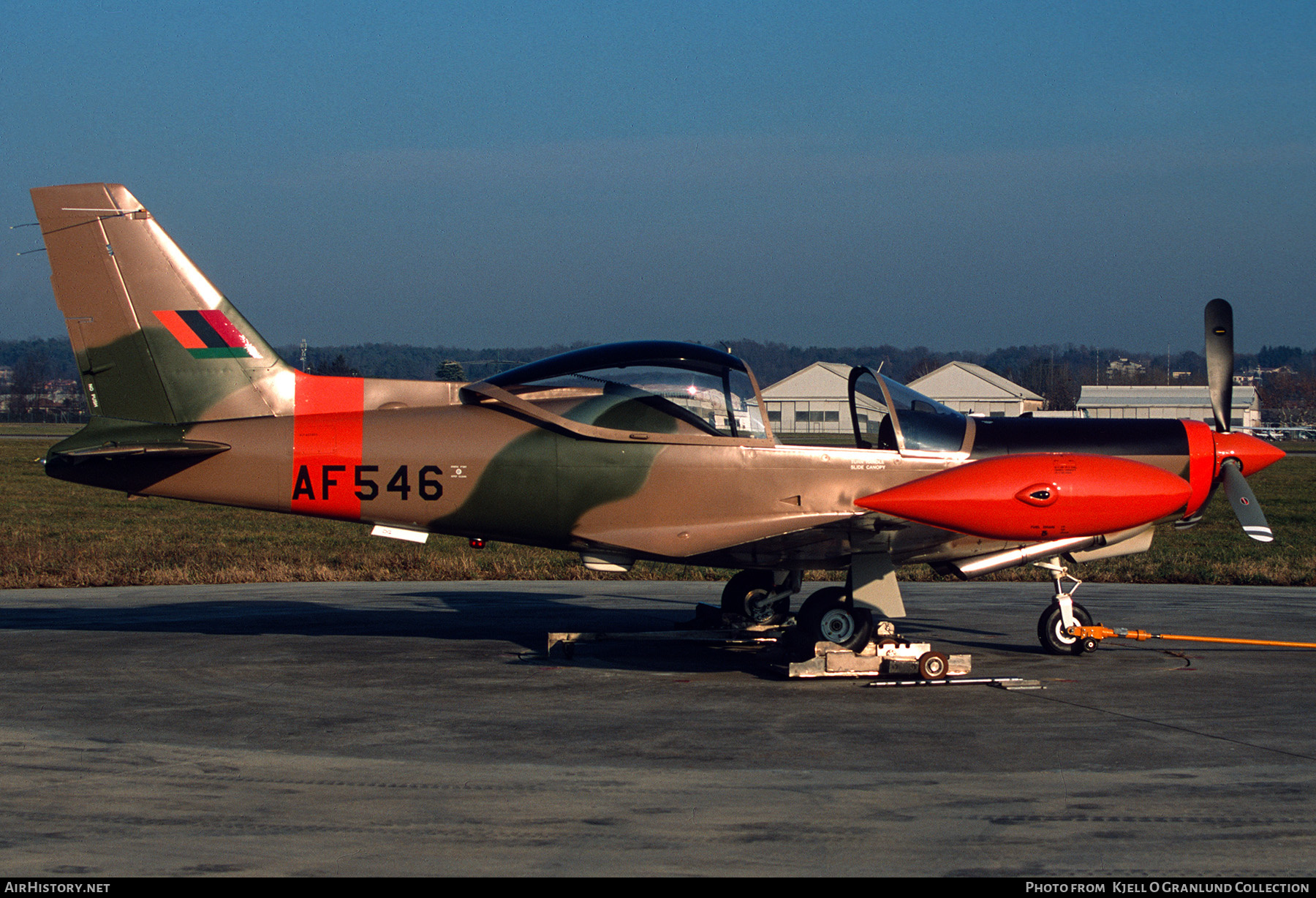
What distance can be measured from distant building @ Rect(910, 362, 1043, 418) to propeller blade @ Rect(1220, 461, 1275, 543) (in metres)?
5.96

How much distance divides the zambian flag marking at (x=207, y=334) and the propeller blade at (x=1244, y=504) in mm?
9069

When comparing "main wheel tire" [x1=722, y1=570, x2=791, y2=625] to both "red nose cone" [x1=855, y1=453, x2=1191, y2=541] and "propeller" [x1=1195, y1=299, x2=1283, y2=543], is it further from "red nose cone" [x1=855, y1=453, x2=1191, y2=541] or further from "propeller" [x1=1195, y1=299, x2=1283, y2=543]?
"propeller" [x1=1195, y1=299, x2=1283, y2=543]

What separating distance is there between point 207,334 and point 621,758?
6051 mm

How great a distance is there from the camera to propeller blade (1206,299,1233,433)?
11.4 m

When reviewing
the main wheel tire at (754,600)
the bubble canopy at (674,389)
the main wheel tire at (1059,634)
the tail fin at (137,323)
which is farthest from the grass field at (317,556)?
the bubble canopy at (674,389)

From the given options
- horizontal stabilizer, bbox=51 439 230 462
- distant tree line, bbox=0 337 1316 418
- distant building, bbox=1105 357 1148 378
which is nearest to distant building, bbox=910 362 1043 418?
distant tree line, bbox=0 337 1316 418

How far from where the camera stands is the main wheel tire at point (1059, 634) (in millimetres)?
10961

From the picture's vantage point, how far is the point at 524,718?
8.37 metres

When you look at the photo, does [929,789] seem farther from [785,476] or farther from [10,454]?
[10,454]

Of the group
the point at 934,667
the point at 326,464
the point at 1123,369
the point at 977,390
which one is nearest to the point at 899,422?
the point at 934,667

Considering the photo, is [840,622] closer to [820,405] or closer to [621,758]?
[820,405]

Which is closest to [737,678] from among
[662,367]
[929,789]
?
[662,367]

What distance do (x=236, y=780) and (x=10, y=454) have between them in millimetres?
57594

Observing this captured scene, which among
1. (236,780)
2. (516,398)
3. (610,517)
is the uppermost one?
(516,398)
